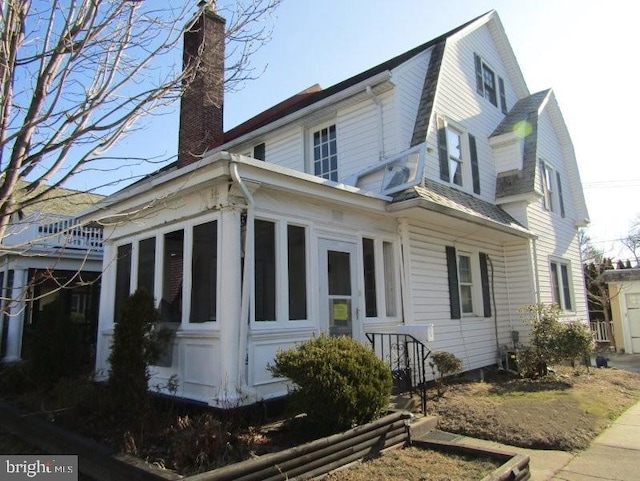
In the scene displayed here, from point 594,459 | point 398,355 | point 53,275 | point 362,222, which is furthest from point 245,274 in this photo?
point 53,275

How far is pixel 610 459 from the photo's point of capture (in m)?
5.06

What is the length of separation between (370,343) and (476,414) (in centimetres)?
196

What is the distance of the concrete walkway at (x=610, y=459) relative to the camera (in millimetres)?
4570

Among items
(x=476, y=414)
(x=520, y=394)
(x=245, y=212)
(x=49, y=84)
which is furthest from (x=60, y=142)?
(x=520, y=394)

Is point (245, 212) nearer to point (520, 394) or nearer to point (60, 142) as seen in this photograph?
point (60, 142)

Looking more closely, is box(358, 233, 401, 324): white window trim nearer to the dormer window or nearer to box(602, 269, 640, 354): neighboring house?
the dormer window

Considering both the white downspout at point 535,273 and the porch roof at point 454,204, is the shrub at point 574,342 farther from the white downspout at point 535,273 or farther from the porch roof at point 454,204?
the porch roof at point 454,204

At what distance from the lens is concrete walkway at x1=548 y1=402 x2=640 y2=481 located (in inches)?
180

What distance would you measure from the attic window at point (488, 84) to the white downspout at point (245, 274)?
30.5 feet

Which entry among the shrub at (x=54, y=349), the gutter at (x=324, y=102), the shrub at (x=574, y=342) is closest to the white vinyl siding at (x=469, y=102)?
the gutter at (x=324, y=102)

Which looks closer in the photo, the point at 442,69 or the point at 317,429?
the point at 317,429

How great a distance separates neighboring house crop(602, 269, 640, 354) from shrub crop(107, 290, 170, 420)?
17.9 meters

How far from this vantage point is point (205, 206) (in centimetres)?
634

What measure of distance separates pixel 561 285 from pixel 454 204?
716 cm
